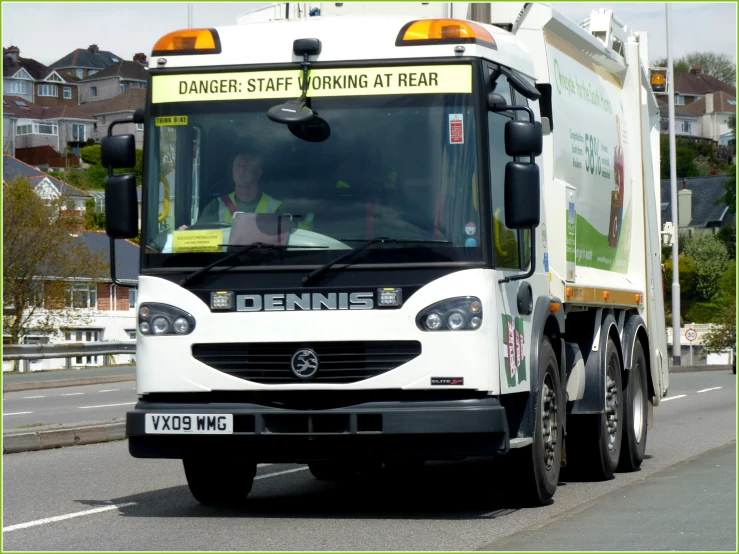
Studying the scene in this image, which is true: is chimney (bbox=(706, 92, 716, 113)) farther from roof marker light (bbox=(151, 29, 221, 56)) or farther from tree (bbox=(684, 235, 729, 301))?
roof marker light (bbox=(151, 29, 221, 56))

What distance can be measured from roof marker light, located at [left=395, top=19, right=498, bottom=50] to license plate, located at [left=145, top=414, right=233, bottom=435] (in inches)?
102

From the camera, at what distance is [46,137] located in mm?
159375

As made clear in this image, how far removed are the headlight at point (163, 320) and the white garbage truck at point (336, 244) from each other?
1 cm

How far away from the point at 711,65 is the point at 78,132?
78487 millimetres

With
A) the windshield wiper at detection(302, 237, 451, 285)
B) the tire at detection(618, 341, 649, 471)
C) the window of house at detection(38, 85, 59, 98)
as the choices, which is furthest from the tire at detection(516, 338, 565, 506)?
the window of house at detection(38, 85, 59, 98)

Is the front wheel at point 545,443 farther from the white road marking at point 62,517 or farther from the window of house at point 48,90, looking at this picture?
the window of house at point 48,90

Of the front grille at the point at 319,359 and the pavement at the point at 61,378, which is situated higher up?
the front grille at the point at 319,359

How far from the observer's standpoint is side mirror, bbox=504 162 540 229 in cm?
853

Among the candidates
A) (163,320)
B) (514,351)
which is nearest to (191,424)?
(163,320)

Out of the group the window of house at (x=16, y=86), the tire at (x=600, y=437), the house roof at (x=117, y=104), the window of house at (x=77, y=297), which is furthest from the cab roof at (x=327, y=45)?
the window of house at (x=16, y=86)

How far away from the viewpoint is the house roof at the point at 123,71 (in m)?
181

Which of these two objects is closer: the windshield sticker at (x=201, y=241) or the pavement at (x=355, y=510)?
the pavement at (x=355, y=510)

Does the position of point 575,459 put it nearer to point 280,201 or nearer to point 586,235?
point 586,235

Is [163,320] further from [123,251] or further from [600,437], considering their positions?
[123,251]
